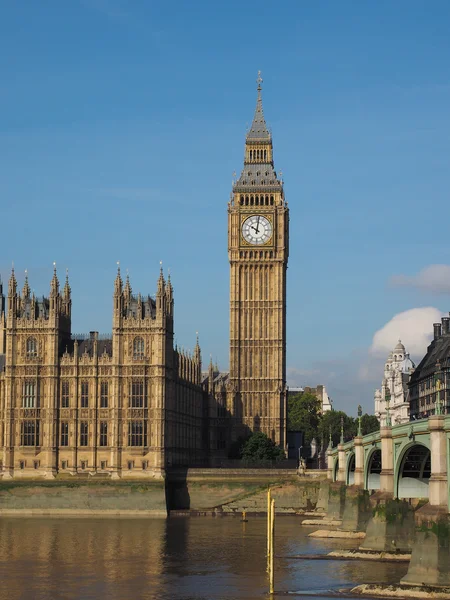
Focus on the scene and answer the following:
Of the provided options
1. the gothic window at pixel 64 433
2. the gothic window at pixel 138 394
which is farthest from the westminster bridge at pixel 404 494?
→ the gothic window at pixel 64 433

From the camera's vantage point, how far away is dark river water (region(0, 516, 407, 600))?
260 feet

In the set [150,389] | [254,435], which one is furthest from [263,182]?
[150,389]

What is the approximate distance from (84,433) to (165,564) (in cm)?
5844

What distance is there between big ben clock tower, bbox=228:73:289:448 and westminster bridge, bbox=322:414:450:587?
39152 millimetres

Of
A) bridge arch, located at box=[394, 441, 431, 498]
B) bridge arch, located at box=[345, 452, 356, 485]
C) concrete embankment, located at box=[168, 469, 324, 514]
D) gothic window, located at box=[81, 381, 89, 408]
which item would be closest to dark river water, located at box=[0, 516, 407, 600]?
bridge arch, located at box=[345, 452, 356, 485]

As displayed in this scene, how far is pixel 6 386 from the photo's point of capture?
498 feet

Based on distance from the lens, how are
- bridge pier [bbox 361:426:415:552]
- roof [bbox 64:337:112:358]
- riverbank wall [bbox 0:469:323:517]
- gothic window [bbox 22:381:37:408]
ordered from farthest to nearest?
roof [bbox 64:337:112:358] < gothic window [bbox 22:381:37:408] < riverbank wall [bbox 0:469:323:517] < bridge pier [bbox 361:426:415:552]

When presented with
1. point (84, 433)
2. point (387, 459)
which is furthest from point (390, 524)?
point (84, 433)

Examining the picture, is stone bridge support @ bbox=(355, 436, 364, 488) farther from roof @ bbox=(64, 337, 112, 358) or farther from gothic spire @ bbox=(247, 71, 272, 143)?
gothic spire @ bbox=(247, 71, 272, 143)

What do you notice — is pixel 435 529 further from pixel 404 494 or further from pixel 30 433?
pixel 30 433

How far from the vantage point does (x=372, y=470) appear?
125500 millimetres

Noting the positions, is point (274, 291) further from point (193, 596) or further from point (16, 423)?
point (193, 596)

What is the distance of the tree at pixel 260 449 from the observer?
170375mm

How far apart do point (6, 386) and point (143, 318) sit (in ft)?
60.5
